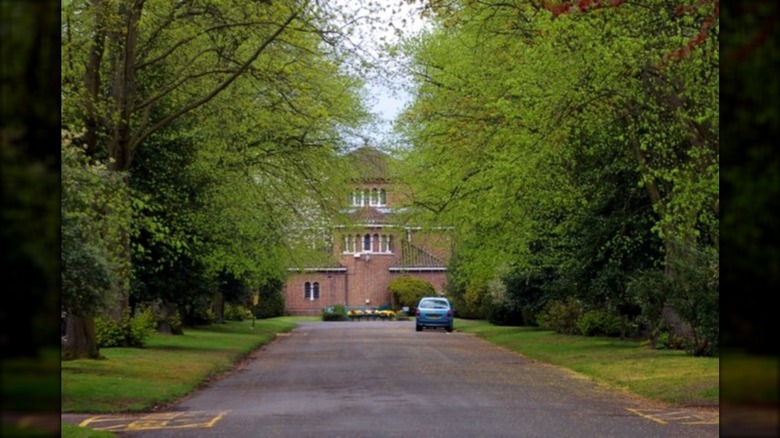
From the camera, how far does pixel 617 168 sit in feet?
92.5

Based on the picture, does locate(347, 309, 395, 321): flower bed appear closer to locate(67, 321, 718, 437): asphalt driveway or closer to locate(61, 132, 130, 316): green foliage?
locate(67, 321, 718, 437): asphalt driveway

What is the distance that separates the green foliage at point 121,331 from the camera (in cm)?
3031

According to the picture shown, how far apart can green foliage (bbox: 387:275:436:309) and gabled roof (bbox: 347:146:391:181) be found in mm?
42875

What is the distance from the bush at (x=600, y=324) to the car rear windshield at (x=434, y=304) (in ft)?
48.3

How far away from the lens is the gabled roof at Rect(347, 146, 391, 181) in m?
36.1

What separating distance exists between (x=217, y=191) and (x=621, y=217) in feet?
38.3

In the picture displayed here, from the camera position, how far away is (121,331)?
100 feet

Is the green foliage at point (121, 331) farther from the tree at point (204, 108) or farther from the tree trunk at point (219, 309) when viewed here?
the tree trunk at point (219, 309)

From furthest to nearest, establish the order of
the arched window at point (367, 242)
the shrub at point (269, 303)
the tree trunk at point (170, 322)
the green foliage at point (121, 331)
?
the arched window at point (367, 242) < the shrub at point (269, 303) < the tree trunk at point (170, 322) < the green foliage at point (121, 331)

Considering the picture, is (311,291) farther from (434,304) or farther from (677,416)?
(677,416)

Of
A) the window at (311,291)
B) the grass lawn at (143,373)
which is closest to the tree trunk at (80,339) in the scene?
the grass lawn at (143,373)

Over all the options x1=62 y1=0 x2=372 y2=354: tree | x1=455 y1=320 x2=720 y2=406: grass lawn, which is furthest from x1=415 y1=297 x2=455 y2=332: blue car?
x1=62 y1=0 x2=372 y2=354: tree

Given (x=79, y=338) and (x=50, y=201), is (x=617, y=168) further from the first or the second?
(x=50, y=201)

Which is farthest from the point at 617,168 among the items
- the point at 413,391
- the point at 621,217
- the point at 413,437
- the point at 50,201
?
the point at 50,201
